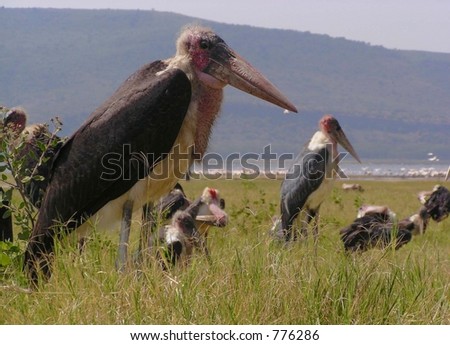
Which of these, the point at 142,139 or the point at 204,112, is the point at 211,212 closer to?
the point at 204,112

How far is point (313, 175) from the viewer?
9430 millimetres

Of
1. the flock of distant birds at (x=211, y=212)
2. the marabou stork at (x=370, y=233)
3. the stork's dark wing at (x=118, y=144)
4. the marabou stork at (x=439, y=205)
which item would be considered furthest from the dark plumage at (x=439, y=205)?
the stork's dark wing at (x=118, y=144)

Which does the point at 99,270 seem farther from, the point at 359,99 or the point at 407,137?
the point at 359,99

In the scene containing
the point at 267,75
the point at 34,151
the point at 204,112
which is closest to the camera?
the point at 204,112

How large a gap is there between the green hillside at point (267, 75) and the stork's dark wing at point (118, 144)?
128m

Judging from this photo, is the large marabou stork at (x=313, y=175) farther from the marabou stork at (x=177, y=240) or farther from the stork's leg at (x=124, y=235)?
the stork's leg at (x=124, y=235)

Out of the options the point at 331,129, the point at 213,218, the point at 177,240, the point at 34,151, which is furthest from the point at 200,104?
the point at 331,129

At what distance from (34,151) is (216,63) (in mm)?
1662

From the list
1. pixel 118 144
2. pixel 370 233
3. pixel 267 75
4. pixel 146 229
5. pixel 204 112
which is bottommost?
pixel 267 75

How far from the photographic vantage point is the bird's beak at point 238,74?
536 cm

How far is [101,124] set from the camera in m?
5.36

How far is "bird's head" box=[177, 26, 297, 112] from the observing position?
5.42 m

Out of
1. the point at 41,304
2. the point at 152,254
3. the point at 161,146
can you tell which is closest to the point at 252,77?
the point at 161,146
